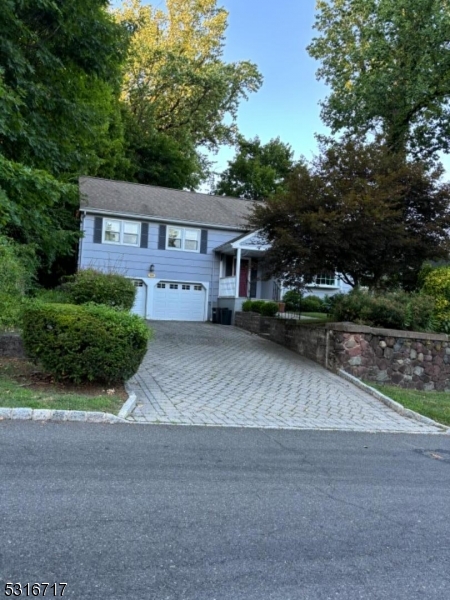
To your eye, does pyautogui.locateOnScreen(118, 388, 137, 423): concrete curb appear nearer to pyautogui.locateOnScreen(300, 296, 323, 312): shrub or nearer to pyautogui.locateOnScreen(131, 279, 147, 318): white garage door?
pyautogui.locateOnScreen(131, 279, 147, 318): white garage door

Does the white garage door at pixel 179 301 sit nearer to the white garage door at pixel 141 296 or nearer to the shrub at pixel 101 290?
the white garage door at pixel 141 296

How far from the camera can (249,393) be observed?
28.8 ft

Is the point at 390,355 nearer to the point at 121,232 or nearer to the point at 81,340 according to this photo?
the point at 81,340

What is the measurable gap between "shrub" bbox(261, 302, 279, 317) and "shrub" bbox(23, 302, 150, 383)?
35.0 feet

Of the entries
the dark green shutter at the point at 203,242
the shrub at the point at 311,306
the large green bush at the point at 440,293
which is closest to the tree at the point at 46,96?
the dark green shutter at the point at 203,242

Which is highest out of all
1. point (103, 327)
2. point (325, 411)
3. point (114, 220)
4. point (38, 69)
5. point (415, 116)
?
point (415, 116)

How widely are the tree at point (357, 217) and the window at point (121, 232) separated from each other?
29.7ft

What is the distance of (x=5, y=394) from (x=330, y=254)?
8.59 metres

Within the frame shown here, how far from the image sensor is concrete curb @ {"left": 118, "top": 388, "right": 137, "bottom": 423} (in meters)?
6.29

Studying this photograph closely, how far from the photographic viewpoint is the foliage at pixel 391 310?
1133cm

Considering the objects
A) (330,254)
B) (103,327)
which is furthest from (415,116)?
(103,327)

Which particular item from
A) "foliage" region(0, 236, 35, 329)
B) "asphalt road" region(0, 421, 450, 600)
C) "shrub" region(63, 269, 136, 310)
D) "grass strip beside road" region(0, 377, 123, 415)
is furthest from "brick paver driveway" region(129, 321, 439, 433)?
"foliage" region(0, 236, 35, 329)

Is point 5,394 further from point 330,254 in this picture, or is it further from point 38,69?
point 38,69

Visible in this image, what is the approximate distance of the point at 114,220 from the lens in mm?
20562
